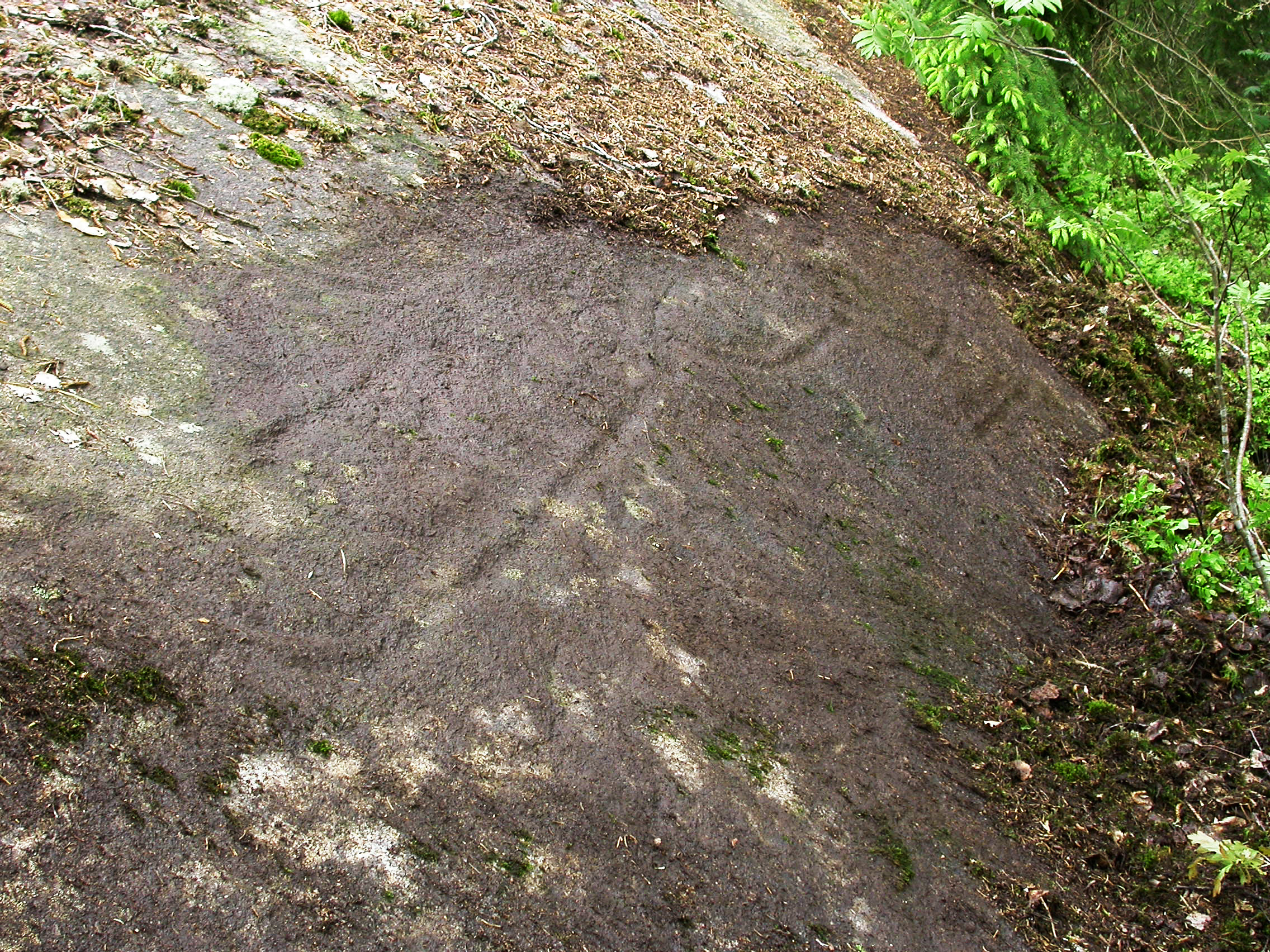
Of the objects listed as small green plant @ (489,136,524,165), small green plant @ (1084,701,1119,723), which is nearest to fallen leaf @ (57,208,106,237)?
small green plant @ (489,136,524,165)

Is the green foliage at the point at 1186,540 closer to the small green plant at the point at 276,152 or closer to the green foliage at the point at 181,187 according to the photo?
the small green plant at the point at 276,152

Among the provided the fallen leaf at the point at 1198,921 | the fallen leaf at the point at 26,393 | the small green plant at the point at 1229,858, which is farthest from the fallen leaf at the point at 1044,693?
the fallen leaf at the point at 26,393

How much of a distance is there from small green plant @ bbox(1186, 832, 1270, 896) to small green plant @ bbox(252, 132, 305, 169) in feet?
19.5

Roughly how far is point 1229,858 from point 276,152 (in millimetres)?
6191

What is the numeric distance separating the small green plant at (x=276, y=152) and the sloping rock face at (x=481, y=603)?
0.61 metres

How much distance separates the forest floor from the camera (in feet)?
9.22

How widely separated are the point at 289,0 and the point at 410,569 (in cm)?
547

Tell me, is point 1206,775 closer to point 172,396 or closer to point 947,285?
point 947,285

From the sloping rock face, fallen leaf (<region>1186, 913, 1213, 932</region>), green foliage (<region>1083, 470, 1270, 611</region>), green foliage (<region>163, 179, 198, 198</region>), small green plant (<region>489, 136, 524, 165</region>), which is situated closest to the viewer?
the sloping rock face

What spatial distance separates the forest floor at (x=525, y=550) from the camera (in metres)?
2.81

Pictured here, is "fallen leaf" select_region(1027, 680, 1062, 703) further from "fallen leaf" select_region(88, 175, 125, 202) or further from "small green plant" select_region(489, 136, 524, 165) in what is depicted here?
"fallen leaf" select_region(88, 175, 125, 202)

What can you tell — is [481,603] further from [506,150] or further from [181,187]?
[506,150]

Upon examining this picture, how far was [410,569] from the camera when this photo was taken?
12.3 ft

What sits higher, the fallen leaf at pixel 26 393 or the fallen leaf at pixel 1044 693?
the fallen leaf at pixel 1044 693
